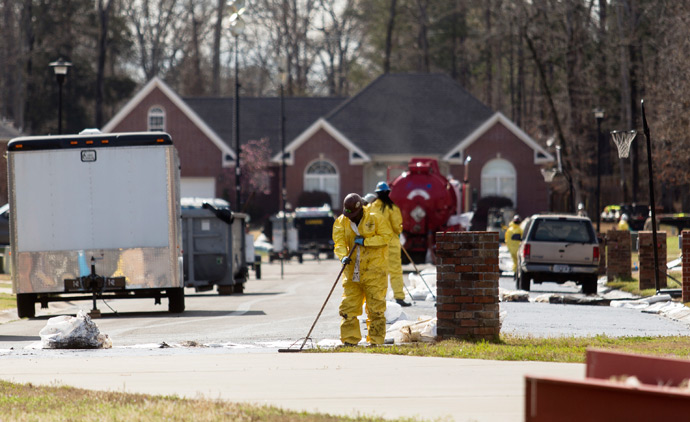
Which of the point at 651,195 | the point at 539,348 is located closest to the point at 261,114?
the point at 651,195

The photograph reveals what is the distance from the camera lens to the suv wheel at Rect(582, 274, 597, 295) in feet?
83.7

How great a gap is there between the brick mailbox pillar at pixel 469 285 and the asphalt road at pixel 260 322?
1524 mm

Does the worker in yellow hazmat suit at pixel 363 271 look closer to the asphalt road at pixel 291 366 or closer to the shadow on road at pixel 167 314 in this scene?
the asphalt road at pixel 291 366

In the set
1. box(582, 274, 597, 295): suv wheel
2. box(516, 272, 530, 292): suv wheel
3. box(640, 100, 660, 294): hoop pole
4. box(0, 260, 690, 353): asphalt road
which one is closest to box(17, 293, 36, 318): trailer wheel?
box(0, 260, 690, 353): asphalt road

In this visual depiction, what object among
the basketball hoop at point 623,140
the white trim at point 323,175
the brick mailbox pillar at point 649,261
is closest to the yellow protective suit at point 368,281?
the basketball hoop at point 623,140

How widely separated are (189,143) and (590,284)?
136 feet

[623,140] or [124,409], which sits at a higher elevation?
[623,140]

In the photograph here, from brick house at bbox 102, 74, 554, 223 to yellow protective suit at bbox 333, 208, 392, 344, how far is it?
48023mm

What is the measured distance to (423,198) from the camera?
35312 millimetres

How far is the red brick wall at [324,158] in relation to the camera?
208ft

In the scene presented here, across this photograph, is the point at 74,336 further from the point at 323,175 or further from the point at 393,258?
the point at 323,175

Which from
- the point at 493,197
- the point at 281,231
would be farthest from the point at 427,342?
the point at 493,197

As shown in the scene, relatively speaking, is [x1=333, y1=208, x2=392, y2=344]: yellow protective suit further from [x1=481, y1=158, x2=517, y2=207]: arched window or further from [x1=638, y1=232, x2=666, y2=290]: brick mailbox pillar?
[x1=481, y1=158, x2=517, y2=207]: arched window

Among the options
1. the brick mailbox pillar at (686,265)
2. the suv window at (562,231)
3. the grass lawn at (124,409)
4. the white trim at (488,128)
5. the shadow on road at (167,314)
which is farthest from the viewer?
the white trim at (488,128)
